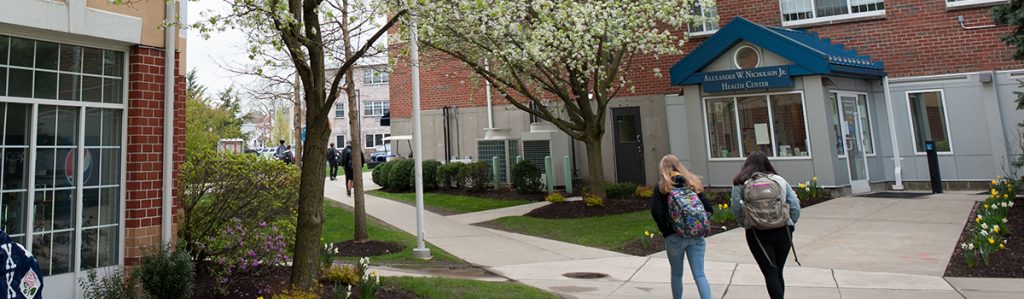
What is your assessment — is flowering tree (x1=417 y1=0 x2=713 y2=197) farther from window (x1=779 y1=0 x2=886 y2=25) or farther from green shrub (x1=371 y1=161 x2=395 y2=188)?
green shrub (x1=371 y1=161 x2=395 y2=188)

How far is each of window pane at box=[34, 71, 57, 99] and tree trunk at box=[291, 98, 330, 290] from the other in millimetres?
2061

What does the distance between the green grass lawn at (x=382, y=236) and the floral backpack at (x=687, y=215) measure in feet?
12.0

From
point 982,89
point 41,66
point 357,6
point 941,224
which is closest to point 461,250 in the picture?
point 357,6

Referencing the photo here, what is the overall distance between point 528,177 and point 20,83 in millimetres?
12280

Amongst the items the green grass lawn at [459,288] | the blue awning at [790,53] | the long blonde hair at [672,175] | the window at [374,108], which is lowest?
the green grass lawn at [459,288]

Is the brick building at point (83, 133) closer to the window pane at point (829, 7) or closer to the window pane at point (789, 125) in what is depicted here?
the window pane at point (789, 125)

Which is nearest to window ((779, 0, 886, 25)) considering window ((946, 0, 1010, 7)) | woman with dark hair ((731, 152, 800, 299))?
window ((946, 0, 1010, 7))

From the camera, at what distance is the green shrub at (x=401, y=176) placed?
58.8ft

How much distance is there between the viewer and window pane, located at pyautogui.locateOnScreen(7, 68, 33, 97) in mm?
4434

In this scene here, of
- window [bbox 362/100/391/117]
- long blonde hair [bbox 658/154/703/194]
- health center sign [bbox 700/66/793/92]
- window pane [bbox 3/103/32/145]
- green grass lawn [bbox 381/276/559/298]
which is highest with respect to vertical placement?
window [bbox 362/100/391/117]

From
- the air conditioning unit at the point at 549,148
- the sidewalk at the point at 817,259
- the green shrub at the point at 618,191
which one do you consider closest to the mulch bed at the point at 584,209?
the green shrub at the point at 618,191

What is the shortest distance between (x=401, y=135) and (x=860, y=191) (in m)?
14.5

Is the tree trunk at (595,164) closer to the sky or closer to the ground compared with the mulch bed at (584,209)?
closer to the sky

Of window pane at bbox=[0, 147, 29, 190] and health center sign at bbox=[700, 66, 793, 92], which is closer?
window pane at bbox=[0, 147, 29, 190]
